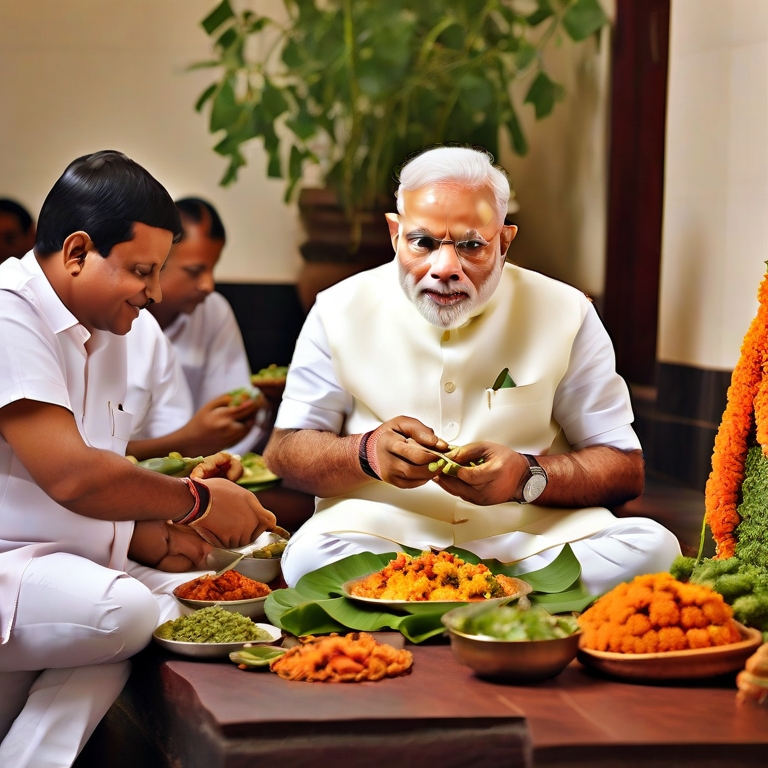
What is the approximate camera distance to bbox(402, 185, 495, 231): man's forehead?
10.7ft

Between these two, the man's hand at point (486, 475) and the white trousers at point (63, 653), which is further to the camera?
the man's hand at point (486, 475)

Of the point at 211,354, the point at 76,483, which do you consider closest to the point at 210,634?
the point at 76,483

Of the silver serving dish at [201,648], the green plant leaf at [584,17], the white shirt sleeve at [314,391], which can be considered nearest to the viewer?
A: the silver serving dish at [201,648]

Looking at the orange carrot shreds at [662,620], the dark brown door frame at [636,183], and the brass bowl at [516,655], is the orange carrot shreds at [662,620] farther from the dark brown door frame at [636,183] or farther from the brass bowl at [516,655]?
the dark brown door frame at [636,183]

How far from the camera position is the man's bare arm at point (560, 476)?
302cm

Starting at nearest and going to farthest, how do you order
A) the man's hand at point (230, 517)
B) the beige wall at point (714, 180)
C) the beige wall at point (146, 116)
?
the man's hand at point (230, 517) → the beige wall at point (714, 180) → the beige wall at point (146, 116)

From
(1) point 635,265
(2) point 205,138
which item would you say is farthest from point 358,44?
(1) point 635,265

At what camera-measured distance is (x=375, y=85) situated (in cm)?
617

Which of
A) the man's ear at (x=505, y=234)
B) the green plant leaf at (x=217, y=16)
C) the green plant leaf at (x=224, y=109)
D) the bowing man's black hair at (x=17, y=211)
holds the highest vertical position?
the green plant leaf at (x=217, y=16)

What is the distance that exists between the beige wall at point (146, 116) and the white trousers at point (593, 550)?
12.0ft

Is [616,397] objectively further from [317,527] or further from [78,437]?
[78,437]

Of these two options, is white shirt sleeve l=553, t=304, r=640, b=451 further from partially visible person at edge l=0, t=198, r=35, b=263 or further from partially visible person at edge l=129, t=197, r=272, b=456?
partially visible person at edge l=0, t=198, r=35, b=263

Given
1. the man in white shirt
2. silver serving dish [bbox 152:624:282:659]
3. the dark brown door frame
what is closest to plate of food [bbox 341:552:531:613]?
silver serving dish [bbox 152:624:282:659]

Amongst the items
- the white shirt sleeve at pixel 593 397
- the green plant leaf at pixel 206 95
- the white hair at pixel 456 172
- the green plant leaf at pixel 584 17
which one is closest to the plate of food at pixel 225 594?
the white shirt sleeve at pixel 593 397
